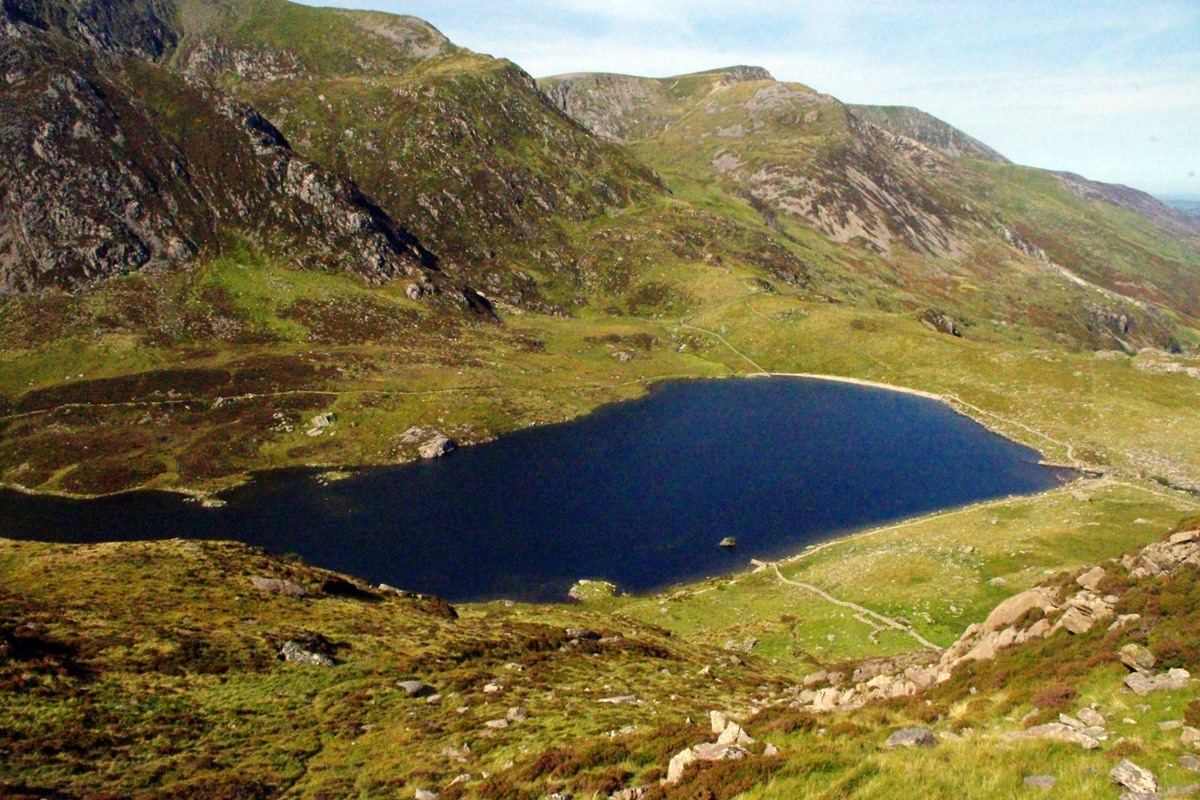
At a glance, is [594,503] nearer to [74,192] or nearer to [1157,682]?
[1157,682]

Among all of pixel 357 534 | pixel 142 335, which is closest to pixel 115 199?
pixel 142 335

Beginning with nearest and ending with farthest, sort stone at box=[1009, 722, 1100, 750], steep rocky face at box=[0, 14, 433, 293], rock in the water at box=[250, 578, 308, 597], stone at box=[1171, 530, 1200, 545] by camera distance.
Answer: stone at box=[1009, 722, 1100, 750] < stone at box=[1171, 530, 1200, 545] < rock in the water at box=[250, 578, 308, 597] < steep rocky face at box=[0, 14, 433, 293]

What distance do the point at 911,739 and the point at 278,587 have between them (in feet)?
155

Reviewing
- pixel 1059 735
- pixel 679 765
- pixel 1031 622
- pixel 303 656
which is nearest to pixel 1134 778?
pixel 1059 735

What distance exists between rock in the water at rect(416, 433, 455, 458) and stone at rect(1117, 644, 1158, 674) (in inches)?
4509

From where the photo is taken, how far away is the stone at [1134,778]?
14734 millimetres

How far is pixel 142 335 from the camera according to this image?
161750mm

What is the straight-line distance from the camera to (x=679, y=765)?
2012cm

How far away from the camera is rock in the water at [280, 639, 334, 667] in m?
39.4

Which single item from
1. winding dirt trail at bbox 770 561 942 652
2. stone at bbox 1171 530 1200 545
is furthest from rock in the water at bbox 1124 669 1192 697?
winding dirt trail at bbox 770 561 942 652

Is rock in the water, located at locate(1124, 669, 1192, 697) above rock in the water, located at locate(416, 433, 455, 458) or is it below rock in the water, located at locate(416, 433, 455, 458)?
above

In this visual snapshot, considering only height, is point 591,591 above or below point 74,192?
below

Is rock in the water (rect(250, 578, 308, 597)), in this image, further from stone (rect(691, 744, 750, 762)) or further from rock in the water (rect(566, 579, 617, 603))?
stone (rect(691, 744, 750, 762))

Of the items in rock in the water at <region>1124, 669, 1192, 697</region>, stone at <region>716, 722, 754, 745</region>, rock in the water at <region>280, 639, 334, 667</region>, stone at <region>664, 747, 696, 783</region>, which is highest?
rock in the water at <region>1124, 669, 1192, 697</region>
